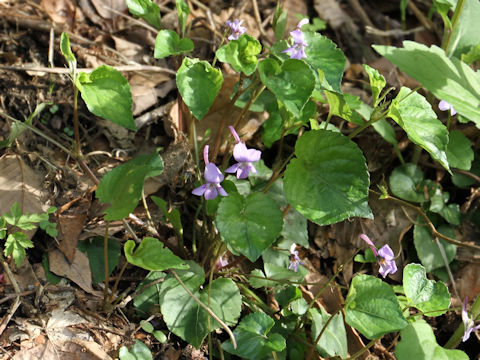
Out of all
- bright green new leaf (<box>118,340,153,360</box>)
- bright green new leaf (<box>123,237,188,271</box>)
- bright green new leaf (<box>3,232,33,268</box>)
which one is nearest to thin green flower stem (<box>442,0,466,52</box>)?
bright green new leaf (<box>123,237,188,271</box>)

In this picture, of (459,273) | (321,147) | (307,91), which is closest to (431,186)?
(459,273)

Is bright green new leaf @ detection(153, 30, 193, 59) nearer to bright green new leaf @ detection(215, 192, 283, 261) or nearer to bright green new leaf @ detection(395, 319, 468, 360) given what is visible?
bright green new leaf @ detection(215, 192, 283, 261)

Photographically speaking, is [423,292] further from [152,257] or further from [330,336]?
[152,257]

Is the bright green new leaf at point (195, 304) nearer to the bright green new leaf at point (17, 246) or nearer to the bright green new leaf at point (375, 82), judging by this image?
the bright green new leaf at point (17, 246)

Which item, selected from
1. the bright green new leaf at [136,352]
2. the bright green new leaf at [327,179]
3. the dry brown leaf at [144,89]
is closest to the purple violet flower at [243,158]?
the bright green new leaf at [327,179]

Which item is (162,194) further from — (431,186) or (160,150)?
(431,186)

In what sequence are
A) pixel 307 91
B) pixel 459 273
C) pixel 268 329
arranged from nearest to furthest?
pixel 307 91, pixel 268 329, pixel 459 273
